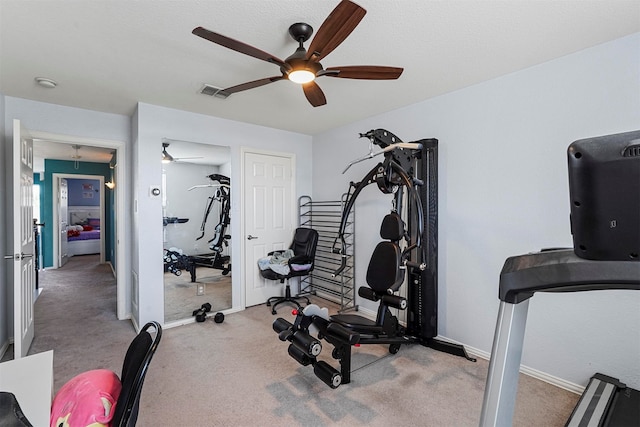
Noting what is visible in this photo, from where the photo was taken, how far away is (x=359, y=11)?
1.39 meters

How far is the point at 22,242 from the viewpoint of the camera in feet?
8.43

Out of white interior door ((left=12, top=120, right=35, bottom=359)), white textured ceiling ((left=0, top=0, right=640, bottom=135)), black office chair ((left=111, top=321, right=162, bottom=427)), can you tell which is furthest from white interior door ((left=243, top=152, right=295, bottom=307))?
black office chair ((left=111, top=321, right=162, bottom=427))

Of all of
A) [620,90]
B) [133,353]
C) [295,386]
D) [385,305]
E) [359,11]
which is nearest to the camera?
[133,353]

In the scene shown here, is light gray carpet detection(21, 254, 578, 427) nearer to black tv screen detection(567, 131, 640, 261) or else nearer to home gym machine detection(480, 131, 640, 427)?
home gym machine detection(480, 131, 640, 427)

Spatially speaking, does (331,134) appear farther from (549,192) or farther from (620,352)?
(620,352)

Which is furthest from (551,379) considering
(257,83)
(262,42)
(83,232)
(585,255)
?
(83,232)

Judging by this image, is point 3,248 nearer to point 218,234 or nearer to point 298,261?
point 218,234

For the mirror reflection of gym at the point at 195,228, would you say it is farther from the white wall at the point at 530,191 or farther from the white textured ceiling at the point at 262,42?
the white wall at the point at 530,191

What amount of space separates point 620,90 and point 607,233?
90.9 inches

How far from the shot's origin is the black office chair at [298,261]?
156 inches

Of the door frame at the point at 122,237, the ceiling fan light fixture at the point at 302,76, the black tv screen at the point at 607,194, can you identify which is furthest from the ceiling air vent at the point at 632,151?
the door frame at the point at 122,237

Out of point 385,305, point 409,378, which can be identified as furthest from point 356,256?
point 409,378

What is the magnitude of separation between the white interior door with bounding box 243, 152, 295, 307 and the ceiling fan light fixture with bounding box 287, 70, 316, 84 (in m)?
2.29

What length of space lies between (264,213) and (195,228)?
3.14 feet
